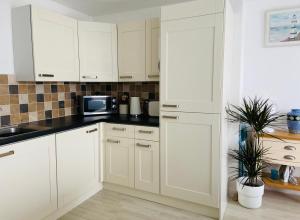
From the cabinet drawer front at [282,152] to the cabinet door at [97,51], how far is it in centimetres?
196

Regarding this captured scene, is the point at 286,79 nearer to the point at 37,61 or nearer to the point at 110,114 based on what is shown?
the point at 110,114

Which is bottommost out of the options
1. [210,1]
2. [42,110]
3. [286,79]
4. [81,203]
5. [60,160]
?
[81,203]

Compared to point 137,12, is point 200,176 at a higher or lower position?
lower

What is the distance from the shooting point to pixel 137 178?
97.9 inches

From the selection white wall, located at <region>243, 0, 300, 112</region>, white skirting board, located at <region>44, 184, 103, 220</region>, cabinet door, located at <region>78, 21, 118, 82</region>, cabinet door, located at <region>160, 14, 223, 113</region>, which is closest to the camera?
cabinet door, located at <region>160, 14, 223, 113</region>

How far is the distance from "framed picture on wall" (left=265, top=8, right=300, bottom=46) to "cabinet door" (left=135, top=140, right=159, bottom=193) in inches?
69.6

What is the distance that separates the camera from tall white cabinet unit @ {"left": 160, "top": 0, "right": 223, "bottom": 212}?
2014 millimetres

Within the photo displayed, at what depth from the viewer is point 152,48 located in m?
2.61

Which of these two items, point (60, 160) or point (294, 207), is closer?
point (60, 160)

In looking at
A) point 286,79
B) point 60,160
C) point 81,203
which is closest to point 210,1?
point 286,79

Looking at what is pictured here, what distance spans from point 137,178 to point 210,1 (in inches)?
75.6

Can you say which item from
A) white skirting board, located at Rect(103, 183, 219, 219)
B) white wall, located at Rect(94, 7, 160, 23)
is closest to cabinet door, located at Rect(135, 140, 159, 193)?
white skirting board, located at Rect(103, 183, 219, 219)

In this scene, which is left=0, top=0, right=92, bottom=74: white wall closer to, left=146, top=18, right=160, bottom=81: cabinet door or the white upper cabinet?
the white upper cabinet

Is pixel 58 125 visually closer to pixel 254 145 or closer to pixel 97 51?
pixel 97 51
